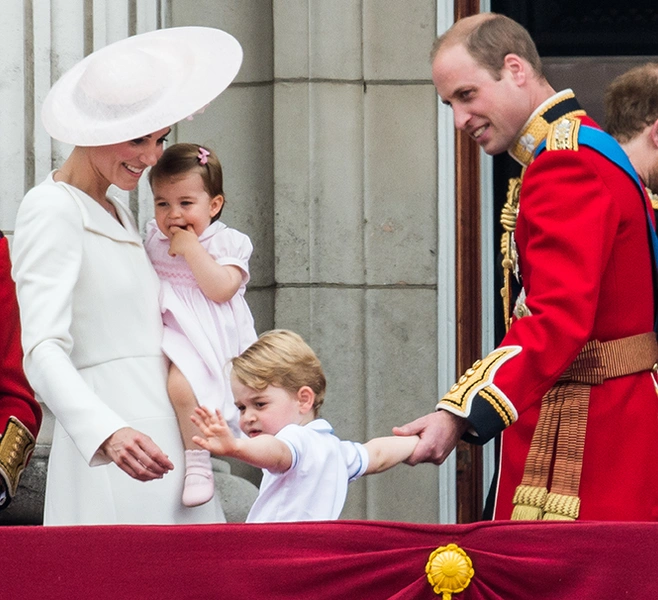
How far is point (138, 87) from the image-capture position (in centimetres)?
327

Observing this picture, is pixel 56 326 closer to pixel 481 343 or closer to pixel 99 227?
pixel 99 227

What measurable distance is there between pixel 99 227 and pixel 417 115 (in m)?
2.26

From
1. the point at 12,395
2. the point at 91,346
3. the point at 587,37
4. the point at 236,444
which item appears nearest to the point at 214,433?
the point at 236,444

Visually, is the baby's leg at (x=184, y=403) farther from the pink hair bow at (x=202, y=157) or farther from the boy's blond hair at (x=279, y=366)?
the pink hair bow at (x=202, y=157)

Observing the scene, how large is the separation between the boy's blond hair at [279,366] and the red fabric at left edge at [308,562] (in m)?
0.68

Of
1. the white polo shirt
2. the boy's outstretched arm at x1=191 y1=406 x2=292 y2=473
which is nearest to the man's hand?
the white polo shirt

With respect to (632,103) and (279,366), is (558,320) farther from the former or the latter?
(632,103)

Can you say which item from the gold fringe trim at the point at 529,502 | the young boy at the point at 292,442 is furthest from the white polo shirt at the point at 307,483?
the gold fringe trim at the point at 529,502

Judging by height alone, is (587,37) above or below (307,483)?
above

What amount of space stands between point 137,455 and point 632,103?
165cm

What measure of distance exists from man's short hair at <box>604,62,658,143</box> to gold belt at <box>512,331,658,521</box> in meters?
0.73

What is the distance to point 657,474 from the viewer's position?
3141 mm

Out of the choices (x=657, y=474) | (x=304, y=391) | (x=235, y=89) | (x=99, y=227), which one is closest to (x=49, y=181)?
(x=99, y=227)

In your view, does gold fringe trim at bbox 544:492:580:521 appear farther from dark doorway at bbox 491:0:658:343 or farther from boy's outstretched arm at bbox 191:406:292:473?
dark doorway at bbox 491:0:658:343
